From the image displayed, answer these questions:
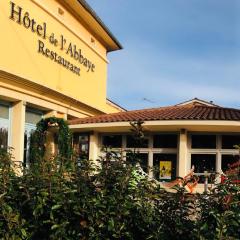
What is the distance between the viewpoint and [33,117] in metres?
20.4

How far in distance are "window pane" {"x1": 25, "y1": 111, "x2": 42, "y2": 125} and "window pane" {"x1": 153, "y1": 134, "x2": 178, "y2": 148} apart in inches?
199

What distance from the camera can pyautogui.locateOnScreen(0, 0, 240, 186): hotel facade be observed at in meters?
18.0

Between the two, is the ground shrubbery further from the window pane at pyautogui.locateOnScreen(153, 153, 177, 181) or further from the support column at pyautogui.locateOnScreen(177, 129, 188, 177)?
the window pane at pyautogui.locateOnScreen(153, 153, 177, 181)

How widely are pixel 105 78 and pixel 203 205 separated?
25430 mm

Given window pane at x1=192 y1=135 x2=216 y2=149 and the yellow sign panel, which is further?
window pane at x1=192 y1=135 x2=216 y2=149

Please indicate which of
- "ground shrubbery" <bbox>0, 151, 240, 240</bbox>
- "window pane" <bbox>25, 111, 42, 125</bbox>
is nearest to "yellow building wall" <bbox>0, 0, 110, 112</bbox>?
"window pane" <bbox>25, 111, 42, 125</bbox>

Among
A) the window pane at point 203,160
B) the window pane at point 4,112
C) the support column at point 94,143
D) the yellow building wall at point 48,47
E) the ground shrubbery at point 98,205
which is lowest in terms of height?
the ground shrubbery at point 98,205

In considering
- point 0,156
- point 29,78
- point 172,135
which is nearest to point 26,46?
point 29,78

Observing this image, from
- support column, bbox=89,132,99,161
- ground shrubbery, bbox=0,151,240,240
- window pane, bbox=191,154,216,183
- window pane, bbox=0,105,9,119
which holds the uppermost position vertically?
→ window pane, bbox=0,105,9,119

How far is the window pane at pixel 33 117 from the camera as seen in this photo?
→ 65.0 feet

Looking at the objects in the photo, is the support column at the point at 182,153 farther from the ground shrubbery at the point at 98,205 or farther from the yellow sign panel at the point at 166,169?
the ground shrubbery at the point at 98,205

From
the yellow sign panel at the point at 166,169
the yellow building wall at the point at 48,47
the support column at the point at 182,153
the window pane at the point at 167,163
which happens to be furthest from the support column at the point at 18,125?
the support column at the point at 182,153

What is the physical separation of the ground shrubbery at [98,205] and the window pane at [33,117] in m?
15.4

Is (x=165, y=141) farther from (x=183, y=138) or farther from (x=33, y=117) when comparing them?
(x=33, y=117)
